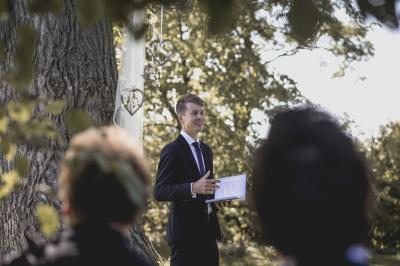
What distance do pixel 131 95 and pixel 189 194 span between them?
8.55 feet

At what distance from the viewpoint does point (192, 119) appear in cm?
643

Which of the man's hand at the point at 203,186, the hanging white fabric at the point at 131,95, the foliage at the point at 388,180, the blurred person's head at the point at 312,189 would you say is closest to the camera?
the blurred person's head at the point at 312,189

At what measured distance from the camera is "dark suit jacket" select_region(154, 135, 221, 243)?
616cm

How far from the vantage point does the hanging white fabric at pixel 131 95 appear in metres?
8.20

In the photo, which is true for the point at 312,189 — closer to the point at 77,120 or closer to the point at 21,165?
the point at 77,120

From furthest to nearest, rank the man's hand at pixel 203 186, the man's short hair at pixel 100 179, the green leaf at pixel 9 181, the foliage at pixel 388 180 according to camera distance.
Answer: the foliage at pixel 388 180, the man's hand at pixel 203 186, the green leaf at pixel 9 181, the man's short hair at pixel 100 179

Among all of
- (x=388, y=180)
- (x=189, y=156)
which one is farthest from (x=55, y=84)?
(x=388, y=180)

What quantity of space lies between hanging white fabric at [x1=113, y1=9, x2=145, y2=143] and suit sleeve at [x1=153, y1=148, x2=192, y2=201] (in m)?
1.56

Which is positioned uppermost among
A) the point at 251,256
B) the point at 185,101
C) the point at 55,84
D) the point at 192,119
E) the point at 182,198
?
the point at 55,84

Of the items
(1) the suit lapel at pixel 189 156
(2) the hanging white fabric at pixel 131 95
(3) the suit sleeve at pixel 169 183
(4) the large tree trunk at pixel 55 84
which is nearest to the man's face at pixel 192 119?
(1) the suit lapel at pixel 189 156

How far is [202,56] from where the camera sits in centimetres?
1805

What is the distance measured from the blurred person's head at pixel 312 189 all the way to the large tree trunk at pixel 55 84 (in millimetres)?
4562

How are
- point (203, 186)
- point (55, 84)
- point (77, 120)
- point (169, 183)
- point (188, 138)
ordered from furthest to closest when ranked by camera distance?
point (55, 84) → point (188, 138) → point (169, 183) → point (203, 186) → point (77, 120)

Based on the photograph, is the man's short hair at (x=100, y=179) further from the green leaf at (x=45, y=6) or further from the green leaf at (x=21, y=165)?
the green leaf at (x=45, y=6)
